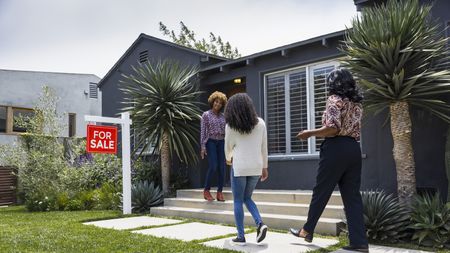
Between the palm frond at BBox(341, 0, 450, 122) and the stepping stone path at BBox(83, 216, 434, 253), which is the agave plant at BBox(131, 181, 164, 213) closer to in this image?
the stepping stone path at BBox(83, 216, 434, 253)

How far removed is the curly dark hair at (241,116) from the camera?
4.62 m

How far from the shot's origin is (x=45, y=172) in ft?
30.7

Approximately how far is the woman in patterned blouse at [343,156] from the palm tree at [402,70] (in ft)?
3.77

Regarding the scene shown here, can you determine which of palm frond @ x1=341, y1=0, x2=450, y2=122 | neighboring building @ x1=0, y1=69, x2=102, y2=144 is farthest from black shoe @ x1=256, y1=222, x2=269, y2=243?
neighboring building @ x1=0, y1=69, x2=102, y2=144

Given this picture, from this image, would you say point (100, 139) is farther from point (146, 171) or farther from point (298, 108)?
point (298, 108)

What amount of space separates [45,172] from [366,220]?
708 centimetres

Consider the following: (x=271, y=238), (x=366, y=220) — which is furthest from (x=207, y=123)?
(x=366, y=220)

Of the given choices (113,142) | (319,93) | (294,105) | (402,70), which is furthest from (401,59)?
(113,142)

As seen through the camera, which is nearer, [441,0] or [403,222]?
[403,222]

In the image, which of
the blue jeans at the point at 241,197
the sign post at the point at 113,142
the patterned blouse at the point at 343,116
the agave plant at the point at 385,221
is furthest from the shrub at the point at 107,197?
the patterned blouse at the point at 343,116

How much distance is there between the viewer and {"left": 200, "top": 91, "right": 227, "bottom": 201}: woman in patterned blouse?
6938mm

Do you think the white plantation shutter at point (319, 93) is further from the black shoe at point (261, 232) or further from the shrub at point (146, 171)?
the shrub at point (146, 171)

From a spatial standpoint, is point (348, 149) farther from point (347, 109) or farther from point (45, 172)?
point (45, 172)

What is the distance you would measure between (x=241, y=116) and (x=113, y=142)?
423 centimetres
